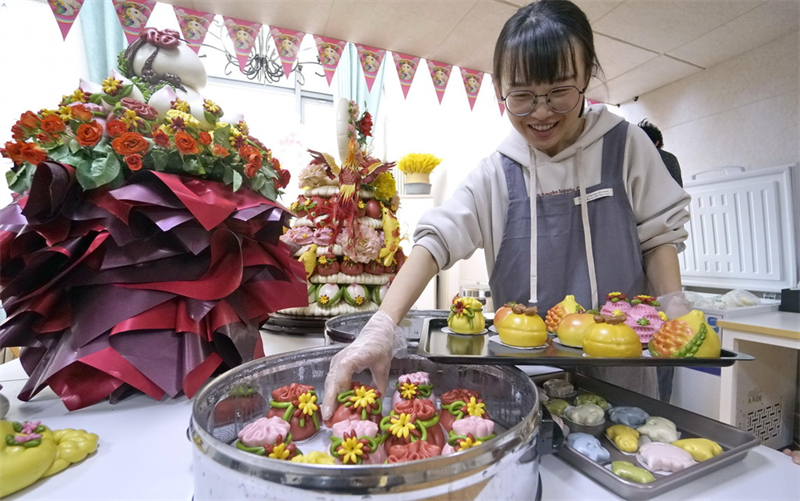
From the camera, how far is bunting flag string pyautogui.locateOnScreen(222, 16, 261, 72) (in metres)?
2.06

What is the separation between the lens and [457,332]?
0.81 m

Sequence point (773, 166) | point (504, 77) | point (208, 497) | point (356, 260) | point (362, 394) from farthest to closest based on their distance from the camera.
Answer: point (773, 166), point (356, 260), point (504, 77), point (362, 394), point (208, 497)

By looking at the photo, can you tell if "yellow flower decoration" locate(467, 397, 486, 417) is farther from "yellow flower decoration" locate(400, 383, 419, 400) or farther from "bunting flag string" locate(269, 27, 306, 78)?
"bunting flag string" locate(269, 27, 306, 78)

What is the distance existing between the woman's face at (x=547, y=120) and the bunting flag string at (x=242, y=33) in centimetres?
175

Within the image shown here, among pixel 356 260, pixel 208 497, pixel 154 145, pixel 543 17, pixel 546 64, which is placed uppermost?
pixel 543 17

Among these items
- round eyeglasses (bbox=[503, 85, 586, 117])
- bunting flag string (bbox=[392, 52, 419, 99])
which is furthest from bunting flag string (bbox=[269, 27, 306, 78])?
round eyeglasses (bbox=[503, 85, 586, 117])

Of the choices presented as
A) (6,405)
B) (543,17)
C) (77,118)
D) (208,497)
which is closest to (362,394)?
(208,497)

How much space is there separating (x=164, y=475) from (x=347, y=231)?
887mm

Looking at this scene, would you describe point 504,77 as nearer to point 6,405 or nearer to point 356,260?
point 356,260

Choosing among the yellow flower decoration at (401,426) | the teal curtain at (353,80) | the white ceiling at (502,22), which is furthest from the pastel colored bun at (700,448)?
the teal curtain at (353,80)

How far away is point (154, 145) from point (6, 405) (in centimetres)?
49

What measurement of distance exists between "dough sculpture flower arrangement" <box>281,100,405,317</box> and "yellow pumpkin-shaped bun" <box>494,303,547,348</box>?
0.66 meters

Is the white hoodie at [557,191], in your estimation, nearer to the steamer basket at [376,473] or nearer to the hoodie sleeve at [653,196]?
the hoodie sleeve at [653,196]

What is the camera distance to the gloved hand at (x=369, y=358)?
603 mm
